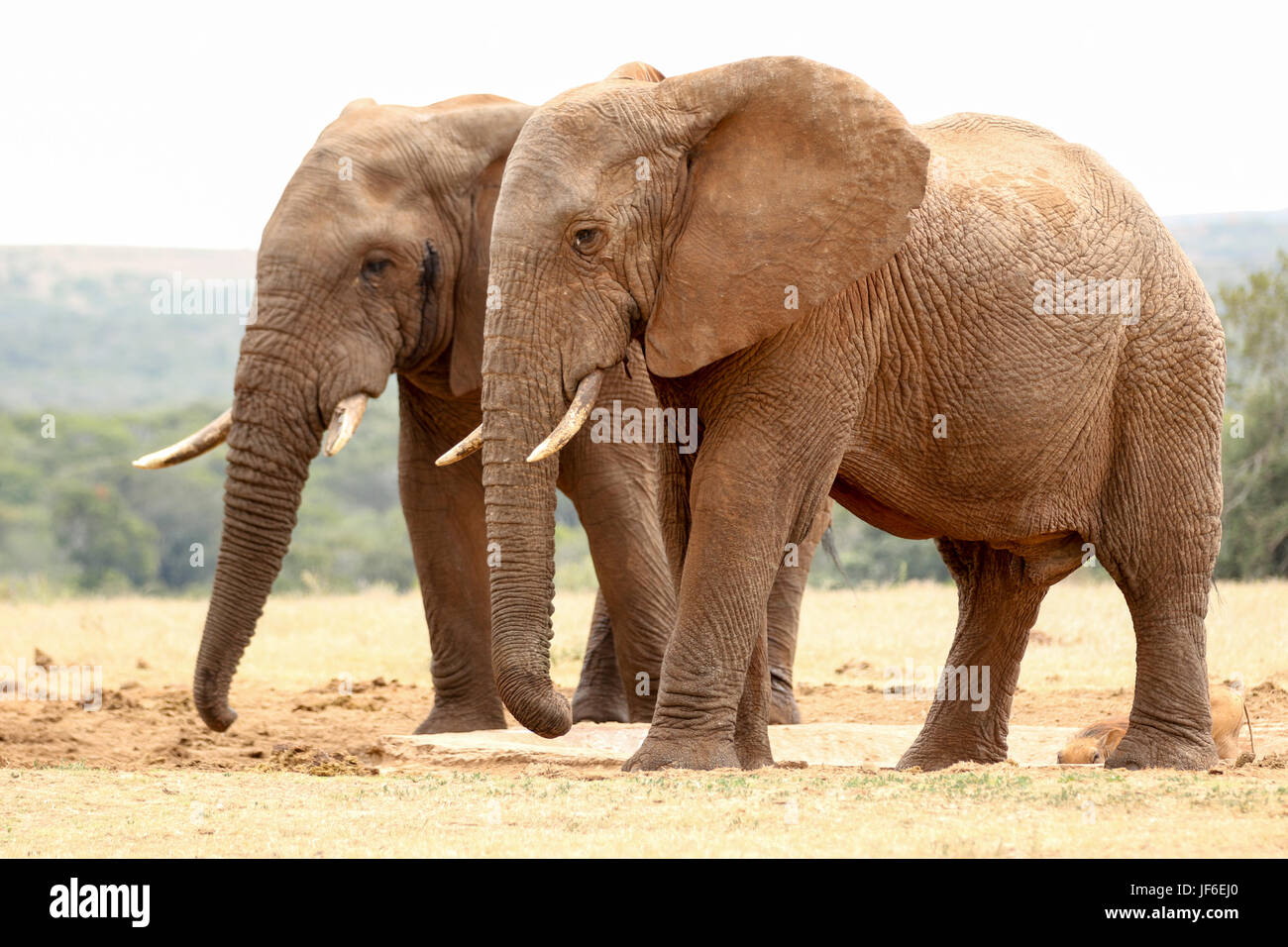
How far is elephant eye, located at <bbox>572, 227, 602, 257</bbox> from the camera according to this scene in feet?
22.0

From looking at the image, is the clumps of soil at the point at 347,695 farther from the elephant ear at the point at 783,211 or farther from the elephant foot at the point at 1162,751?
the elephant ear at the point at 783,211

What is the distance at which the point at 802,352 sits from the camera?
685 cm

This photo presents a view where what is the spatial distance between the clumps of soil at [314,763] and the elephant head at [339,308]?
358mm

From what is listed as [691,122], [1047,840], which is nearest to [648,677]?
[691,122]

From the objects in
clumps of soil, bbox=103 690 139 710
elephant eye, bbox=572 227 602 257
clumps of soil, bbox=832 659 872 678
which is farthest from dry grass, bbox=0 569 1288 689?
elephant eye, bbox=572 227 602 257

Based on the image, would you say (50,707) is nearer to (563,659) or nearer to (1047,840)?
(563,659)

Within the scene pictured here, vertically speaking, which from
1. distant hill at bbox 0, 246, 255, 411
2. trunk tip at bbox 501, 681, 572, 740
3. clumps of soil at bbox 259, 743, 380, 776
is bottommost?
clumps of soil at bbox 259, 743, 380, 776

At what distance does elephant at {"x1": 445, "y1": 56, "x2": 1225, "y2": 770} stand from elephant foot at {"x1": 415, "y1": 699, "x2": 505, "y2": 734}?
2.80 metres

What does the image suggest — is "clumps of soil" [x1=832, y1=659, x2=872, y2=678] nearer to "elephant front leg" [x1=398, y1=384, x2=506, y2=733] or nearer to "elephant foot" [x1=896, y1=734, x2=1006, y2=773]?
"elephant front leg" [x1=398, y1=384, x2=506, y2=733]

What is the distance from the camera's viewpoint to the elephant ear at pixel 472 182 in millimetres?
9164

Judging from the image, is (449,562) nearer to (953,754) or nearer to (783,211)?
(953,754)

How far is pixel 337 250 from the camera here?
29.2ft

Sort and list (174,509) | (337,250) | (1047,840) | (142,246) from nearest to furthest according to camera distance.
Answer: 1. (1047,840)
2. (337,250)
3. (174,509)
4. (142,246)

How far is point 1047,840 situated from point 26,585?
2068 cm
